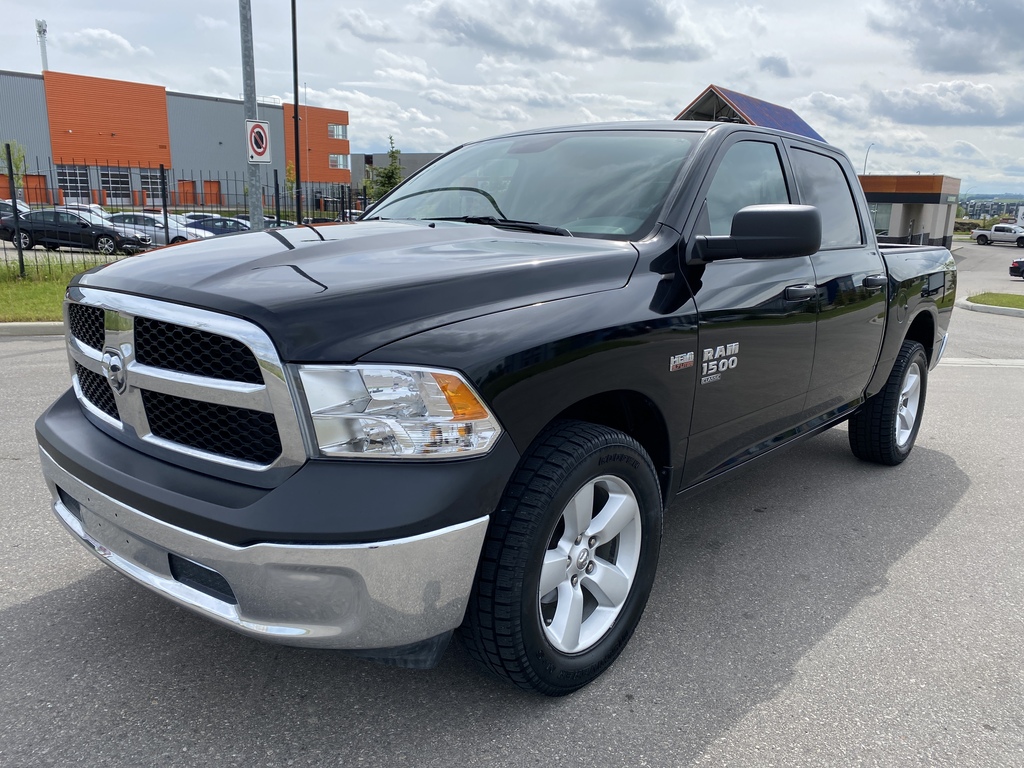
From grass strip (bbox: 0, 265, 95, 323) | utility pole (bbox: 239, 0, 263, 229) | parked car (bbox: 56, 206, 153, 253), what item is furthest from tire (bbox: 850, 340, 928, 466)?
parked car (bbox: 56, 206, 153, 253)

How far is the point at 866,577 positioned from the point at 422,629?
222cm

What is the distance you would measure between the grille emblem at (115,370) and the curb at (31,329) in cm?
765

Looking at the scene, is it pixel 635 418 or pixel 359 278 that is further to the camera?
pixel 635 418

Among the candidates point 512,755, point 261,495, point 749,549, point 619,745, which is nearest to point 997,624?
point 749,549

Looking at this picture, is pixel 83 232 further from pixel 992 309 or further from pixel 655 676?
pixel 655 676

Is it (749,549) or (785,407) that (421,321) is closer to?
(785,407)

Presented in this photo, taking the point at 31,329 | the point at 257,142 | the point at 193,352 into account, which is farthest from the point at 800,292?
the point at 257,142

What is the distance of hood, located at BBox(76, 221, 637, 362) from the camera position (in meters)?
1.94

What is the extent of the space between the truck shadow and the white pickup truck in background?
226ft

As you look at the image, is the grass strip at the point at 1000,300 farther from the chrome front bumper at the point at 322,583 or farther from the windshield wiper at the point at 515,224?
the chrome front bumper at the point at 322,583

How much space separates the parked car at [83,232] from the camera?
73.0ft

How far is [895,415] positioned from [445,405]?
3.65m

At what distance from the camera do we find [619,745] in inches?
88.3

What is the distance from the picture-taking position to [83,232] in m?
22.6
